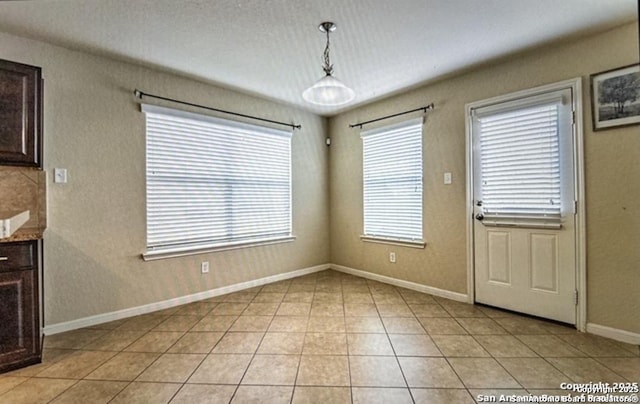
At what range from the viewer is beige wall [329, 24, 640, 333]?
2.38 metres

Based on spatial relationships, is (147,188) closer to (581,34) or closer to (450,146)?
(450,146)

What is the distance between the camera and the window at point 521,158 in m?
2.73

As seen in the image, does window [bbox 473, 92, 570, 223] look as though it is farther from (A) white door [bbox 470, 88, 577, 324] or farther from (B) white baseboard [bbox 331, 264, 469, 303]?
(B) white baseboard [bbox 331, 264, 469, 303]

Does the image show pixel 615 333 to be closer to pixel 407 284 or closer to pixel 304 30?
pixel 407 284

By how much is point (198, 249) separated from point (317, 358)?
1.94 meters

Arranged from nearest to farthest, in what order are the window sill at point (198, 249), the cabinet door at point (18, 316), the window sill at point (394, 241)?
1. the cabinet door at point (18, 316)
2. the window sill at point (198, 249)
3. the window sill at point (394, 241)

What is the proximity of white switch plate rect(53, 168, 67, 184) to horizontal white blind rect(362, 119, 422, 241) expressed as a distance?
3.34 m

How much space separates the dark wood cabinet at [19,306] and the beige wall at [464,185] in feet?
11.4

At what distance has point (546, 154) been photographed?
277 cm

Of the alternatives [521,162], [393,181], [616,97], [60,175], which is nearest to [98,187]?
[60,175]

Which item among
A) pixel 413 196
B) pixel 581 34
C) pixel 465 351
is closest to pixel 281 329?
pixel 465 351

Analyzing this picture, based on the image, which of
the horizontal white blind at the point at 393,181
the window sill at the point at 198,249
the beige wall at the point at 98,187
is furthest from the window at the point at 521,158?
the beige wall at the point at 98,187

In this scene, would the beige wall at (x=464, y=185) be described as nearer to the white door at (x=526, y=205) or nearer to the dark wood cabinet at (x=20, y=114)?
the white door at (x=526, y=205)

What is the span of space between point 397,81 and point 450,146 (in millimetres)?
955
